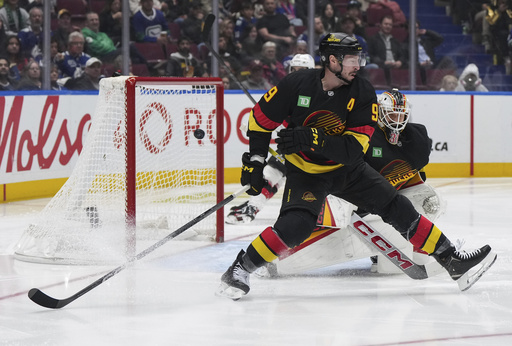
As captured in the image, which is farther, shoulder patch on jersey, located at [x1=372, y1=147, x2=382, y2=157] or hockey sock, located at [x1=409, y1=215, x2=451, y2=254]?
shoulder patch on jersey, located at [x1=372, y1=147, x2=382, y2=157]

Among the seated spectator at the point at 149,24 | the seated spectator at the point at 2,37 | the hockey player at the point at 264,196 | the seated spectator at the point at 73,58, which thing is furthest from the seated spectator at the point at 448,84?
the hockey player at the point at 264,196

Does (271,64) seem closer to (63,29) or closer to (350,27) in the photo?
(350,27)

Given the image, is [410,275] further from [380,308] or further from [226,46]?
[226,46]

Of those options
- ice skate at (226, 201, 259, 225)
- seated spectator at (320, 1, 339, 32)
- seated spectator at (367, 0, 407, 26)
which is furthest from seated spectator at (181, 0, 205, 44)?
ice skate at (226, 201, 259, 225)

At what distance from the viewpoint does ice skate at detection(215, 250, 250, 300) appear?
3.61 metres

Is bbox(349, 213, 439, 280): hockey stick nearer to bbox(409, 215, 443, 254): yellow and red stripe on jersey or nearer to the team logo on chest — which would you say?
bbox(409, 215, 443, 254): yellow and red stripe on jersey

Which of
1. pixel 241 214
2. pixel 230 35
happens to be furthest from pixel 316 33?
pixel 241 214

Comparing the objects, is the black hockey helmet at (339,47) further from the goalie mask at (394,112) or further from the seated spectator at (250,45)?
the seated spectator at (250,45)

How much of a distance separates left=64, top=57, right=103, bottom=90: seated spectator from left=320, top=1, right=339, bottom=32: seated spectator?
2258mm

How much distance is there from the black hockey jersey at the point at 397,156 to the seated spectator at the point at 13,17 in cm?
391

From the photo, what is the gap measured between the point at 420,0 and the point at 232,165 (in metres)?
2.60

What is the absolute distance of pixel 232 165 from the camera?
8.23 m

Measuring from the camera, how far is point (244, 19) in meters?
8.51

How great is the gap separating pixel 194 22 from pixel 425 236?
4.85 meters
